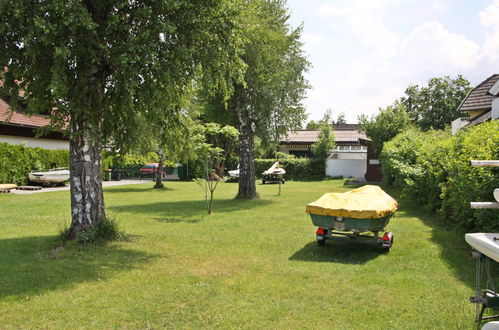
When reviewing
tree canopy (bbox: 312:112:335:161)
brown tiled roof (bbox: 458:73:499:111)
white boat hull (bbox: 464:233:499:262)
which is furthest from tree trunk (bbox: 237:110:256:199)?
tree canopy (bbox: 312:112:335:161)

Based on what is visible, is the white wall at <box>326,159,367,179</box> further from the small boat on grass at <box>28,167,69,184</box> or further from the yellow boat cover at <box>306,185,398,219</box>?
the yellow boat cover at <box>306,185,398,219</box>

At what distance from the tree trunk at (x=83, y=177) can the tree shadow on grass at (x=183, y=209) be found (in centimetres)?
445

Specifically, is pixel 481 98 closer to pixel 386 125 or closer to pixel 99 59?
pixel 386 125

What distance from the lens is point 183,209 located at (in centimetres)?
1627

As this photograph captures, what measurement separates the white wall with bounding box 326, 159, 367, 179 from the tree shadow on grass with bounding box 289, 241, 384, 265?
32384mm

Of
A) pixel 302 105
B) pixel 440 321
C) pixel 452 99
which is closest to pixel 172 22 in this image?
pixel 440 321

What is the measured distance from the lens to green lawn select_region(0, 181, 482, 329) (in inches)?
196

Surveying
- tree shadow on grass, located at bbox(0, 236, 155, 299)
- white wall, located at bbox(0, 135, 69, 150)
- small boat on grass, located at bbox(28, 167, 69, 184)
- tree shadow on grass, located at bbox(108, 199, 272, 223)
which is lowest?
tree shadow on grass, located at bbox(0, 236, 155, 299)

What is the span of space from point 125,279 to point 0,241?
4420 millimetres

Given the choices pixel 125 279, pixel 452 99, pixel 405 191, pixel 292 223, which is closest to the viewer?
pixel 125 279

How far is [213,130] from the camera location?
45.4 feet

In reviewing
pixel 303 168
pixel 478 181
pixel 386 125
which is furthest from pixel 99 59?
pixel 303 168

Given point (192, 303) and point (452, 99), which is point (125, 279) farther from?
point (452, 99)

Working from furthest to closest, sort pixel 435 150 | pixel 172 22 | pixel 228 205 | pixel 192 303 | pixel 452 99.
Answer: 1. pixel 452 99
2. pixel 228 205
3. pixel 435 150
4. pixel 172 22
5. pixel 192 303
